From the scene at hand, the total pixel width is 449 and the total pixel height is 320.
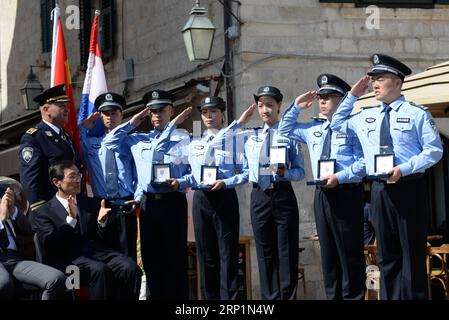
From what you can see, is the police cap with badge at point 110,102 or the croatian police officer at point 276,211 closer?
the croatian police officer at point 276,211

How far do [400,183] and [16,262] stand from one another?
9.90 feet

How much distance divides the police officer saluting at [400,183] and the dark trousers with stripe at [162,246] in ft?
6.74

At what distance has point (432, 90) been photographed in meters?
10.4

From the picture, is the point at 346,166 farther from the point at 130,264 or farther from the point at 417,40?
the point at 417,40

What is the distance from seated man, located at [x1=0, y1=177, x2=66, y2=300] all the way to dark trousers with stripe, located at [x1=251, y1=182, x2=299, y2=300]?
1783mm

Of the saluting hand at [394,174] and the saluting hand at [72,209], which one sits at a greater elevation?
the saluting hand at [394,174]

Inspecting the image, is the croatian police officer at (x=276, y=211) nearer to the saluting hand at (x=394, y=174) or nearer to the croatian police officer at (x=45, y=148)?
the saluting hand at (x=394, y=174)

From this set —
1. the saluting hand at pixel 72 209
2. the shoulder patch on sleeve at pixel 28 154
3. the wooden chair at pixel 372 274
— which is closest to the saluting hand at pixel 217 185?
the saluting hand at pixel 72 209

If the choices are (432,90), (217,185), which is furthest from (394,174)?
(432,90)

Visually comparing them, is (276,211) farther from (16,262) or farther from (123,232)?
(16,262)

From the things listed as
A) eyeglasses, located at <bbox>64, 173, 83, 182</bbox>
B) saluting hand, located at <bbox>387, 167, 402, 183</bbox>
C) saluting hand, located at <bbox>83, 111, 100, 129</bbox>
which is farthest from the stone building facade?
saluting hand, located at <bbox>387, 167, 402, 183</bbox>

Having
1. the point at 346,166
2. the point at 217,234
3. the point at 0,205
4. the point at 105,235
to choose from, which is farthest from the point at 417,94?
the point at 0,205

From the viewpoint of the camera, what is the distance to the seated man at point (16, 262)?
856 cm

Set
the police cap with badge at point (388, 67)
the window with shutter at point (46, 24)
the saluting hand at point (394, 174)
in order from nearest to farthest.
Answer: the saluting hand at point (394, 174)
the police cap with badge at point (388, 67)
the window with shutter at point (46, 24)
